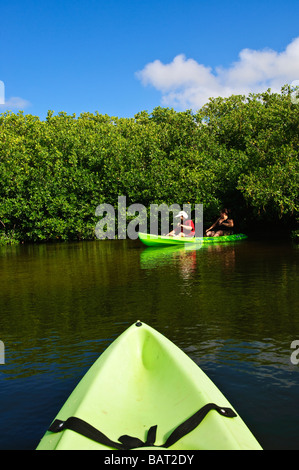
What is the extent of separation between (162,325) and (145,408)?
3.38 meters

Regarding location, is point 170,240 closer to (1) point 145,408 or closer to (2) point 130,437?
(1) point 145,408

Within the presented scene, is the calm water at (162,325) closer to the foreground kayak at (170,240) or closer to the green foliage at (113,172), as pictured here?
the foreground kayak at (170,240)

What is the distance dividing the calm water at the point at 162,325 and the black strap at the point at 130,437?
28.7 inches

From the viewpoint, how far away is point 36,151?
2997 centimetres

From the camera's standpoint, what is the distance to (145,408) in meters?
4.10

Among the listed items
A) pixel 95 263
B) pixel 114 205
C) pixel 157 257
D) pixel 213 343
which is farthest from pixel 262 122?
pixel 213 343

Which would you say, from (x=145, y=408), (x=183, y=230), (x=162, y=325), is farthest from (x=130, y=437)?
(x=183, y=230)

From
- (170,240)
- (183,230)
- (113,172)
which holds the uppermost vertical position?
(113,172)

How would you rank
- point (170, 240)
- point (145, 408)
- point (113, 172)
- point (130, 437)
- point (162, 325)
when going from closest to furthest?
point (130, 437)
point (145, 408)
point (162, 325)
point (170, 240)
point (113, 172)

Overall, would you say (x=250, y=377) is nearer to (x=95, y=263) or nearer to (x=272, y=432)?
(x=272, y=432)

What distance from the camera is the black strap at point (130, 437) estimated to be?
3328mm

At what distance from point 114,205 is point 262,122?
464 inches

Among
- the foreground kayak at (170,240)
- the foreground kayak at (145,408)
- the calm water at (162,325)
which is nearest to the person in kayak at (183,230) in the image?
the foreground kayak at (170,240)

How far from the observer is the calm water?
4.50 m
